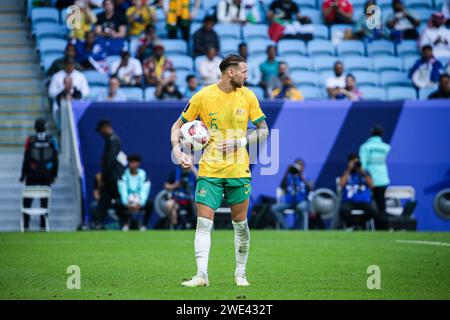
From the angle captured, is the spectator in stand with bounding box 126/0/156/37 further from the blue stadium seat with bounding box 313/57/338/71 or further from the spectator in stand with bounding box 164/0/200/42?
the blue stadium seat with bounding box 313/57/338/71

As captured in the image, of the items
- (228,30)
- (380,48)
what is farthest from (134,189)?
(380,48)

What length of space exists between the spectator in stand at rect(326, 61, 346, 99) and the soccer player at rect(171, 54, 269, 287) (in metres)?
13.5

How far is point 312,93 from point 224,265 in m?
12.2

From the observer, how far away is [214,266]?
13.3m

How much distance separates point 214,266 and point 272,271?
0.93 m

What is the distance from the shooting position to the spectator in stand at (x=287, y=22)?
26.5m

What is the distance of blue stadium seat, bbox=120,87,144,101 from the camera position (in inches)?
955

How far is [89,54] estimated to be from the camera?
970 inches

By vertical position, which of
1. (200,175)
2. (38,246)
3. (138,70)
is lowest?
(38,246)

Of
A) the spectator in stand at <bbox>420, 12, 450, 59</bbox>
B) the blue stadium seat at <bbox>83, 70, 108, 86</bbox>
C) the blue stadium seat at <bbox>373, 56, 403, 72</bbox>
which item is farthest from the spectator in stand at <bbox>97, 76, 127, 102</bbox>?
the spectator in stand at <bbox>420, 12, 450, 59</bbox>

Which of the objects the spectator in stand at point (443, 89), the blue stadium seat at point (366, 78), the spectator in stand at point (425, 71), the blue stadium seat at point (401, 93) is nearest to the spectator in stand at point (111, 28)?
the blue stadium seat at point (366, 78)

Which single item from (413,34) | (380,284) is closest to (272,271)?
(380,284)
